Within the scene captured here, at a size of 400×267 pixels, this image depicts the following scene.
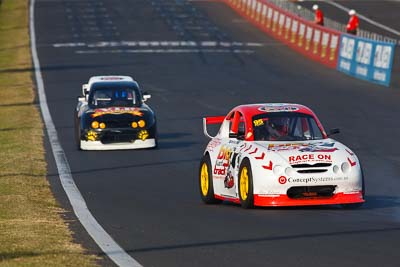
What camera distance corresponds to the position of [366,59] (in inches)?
1602

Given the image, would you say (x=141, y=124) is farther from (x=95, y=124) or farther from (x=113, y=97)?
(x=113, y=97)

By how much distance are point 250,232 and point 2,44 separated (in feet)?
155

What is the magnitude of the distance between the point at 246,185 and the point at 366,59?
86.7 ft

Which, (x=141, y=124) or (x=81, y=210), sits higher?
(x=81, y=210)

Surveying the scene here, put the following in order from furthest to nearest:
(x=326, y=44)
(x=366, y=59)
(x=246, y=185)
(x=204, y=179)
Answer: (x=326, y=44), (x=366, y=59), (x=204, y=179), (x=246, y=185)

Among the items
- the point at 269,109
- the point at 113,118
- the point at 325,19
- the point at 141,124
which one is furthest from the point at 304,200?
the point at 325,19

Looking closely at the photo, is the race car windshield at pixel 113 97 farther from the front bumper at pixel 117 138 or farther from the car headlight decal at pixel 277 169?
the car headlight decal at pixel 277 169

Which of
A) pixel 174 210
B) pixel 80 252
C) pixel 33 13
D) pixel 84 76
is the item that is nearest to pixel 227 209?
pixel 174 210

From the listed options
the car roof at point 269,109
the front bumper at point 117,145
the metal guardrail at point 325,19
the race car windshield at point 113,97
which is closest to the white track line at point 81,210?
the front bumper at point 117,145

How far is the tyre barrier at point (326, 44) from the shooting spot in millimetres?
39294

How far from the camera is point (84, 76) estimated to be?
44344 mm

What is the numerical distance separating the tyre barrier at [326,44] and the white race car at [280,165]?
22494 millimetres

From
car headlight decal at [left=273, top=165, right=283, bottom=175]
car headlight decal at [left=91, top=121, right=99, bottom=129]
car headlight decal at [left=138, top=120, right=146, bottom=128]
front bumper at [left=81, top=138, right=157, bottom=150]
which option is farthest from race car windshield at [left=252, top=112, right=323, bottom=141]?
car headlight decal at [left=91, top=121, right=99, bottom=129]

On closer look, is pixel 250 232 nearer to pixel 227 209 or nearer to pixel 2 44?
pixel 227 209
